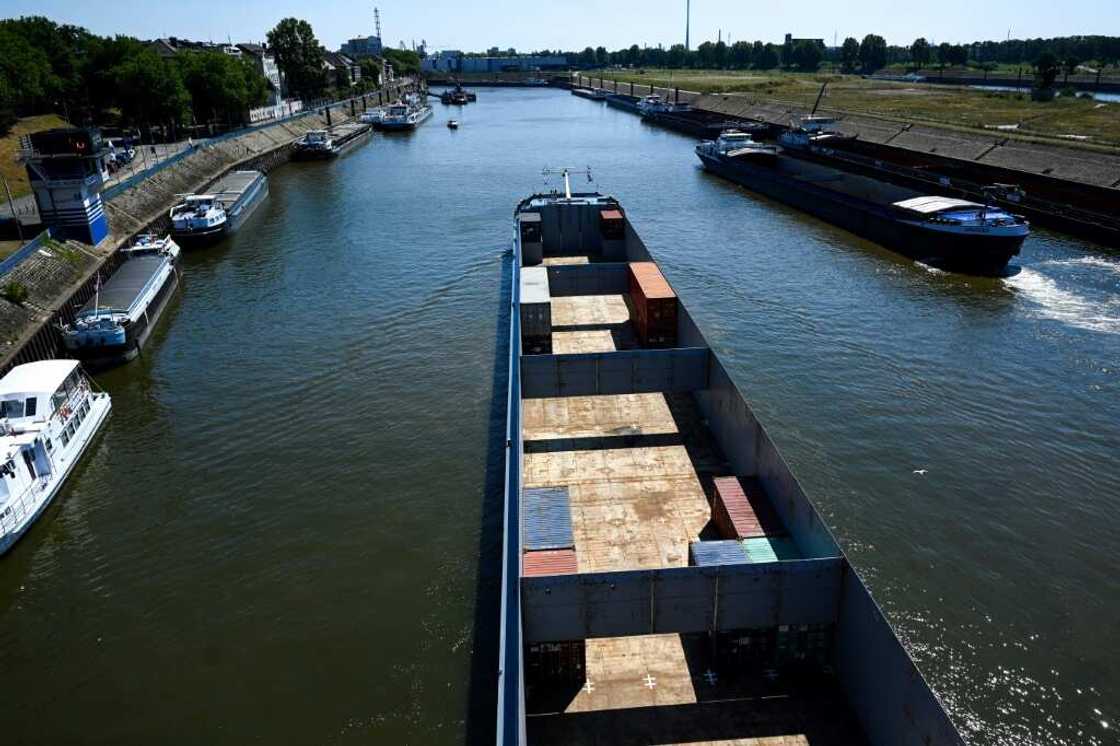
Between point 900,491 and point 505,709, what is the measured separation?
18.6m

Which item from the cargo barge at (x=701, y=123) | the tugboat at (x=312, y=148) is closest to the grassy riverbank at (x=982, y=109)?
the cargo barge at (x=701, y=123)

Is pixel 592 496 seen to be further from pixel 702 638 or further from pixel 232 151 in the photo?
pixel 232 151

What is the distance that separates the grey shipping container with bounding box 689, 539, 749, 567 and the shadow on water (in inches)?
225

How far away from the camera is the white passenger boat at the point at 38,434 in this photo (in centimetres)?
2358

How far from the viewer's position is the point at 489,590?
2181 centimetres

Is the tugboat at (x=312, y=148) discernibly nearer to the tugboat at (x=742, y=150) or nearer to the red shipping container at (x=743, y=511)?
the tugboat at (x=742, y=150)

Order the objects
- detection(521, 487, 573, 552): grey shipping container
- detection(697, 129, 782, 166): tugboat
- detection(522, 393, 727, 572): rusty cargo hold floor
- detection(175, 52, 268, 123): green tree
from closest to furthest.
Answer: detection(521, 487, 573, 552): grey shipping container → detection(522, 393, 727, 572): rusty cargo hold floor → detection(697, 129, 782, 166): tugboat → detection(175, 52, 268, 123): green tree

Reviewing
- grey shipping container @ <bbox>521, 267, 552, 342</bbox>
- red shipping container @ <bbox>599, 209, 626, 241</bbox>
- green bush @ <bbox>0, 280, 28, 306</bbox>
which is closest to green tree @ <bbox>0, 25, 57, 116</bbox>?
green bush @ <bbox>0, 280, 28, 306</bbox>

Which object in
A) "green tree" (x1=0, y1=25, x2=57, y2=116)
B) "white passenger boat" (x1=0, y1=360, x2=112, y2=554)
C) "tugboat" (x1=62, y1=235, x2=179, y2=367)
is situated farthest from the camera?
"green tree" (x1=0, y1=25, x2=57, y2=116)

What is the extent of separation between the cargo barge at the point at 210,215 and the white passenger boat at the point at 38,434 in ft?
107

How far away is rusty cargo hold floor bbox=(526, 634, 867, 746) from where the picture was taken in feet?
52.7

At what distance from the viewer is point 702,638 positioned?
18516 millimetres

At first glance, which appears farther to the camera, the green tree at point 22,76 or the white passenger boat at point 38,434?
the green tree at point 22,76

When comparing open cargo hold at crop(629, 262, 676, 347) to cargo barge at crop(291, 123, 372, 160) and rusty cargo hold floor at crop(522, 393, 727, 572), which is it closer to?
rusty cargo hold floor at crop(522, 393, 727, 572)
